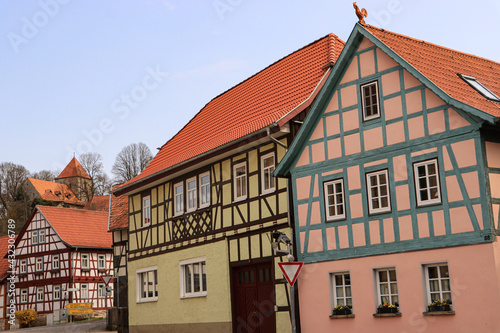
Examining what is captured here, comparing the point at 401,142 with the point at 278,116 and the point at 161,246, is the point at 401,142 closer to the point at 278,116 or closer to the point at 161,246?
the point at 278,116

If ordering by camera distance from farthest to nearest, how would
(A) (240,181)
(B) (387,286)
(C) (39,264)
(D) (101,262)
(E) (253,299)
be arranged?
(C) (39,264) < (D) (101,262) < (A) (240,181) < (E) (253,299) < (B) (387,286)

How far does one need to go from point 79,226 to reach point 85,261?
10.9ft

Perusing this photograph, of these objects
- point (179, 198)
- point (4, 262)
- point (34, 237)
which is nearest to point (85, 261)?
point (34, 237)

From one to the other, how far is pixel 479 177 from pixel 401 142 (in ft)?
7.46

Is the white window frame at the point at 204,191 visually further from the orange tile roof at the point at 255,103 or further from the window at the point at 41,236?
the window at the point at 41,236

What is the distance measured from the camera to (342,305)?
16.7m

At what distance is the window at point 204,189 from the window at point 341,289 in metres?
7.10

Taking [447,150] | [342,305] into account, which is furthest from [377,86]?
[342,305]

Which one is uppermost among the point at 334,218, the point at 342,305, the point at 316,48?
the point at 316,48

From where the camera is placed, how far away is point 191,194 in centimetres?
2416

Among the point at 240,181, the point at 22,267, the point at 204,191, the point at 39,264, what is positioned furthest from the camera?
the point at 22,267

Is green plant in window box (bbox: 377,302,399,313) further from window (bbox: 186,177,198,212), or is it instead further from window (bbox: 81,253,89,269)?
window (bbox: 81,253,89,269)

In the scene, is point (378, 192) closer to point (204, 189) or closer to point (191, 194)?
point (204, 189)

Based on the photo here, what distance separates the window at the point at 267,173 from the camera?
19.8 m
